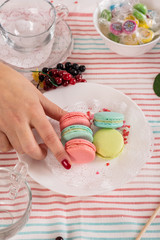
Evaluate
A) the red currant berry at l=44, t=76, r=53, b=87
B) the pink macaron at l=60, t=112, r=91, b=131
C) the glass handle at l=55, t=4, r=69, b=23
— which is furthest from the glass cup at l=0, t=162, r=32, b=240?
the glass handle at l=55, t=4, r=69, b=23

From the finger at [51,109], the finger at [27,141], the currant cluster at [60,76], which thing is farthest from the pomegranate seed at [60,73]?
the finger at [27,141]

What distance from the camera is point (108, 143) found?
849 millimetres

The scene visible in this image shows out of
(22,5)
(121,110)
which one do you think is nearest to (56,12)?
(22,5)

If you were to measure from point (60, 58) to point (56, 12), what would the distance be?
0.58ft

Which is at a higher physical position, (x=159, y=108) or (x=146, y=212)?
(x=159, y=108)

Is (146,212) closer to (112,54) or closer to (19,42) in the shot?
(112,54)

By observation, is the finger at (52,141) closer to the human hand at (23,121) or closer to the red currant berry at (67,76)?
the human hand at (23,121)

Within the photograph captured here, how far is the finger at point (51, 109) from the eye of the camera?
88 centimetres

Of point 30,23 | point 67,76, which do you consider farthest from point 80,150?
point 30,23

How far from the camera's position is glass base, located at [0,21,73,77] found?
1025mm

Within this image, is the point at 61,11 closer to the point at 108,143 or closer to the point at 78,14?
the point at 78,14

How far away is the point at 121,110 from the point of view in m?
0.95

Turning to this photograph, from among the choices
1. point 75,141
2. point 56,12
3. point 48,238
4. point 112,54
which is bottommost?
point 48,238

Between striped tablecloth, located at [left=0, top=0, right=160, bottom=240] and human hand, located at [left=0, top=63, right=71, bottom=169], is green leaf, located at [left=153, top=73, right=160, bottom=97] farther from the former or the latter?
human hand, located at [left=0, top=63, right=71, bottom=169]
